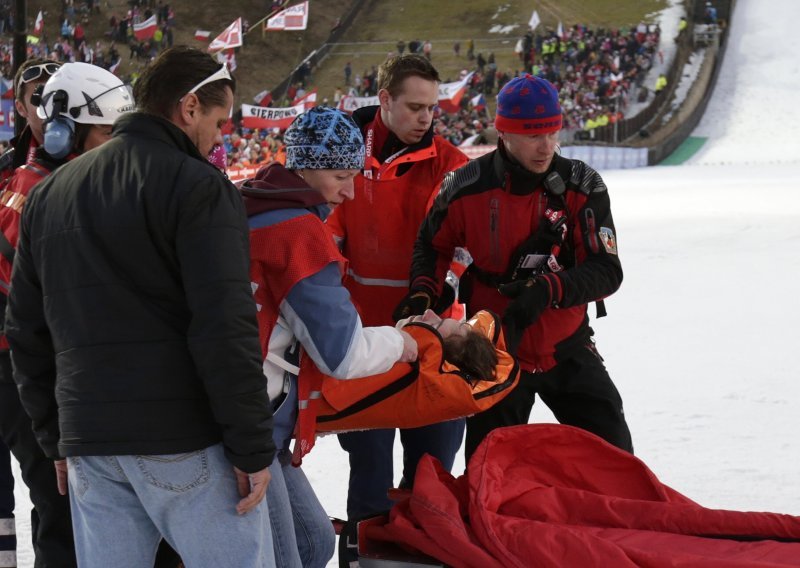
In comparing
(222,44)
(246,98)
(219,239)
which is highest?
(219,239)

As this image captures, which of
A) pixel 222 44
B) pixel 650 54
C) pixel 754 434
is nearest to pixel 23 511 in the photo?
pixel 754 434

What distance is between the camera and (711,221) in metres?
13.2

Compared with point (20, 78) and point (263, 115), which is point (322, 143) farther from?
point (263, 115)

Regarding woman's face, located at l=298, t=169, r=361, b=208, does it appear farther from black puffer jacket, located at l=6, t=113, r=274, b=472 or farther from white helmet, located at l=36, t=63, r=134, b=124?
white helmet, located at l=36, t=63, r=134, b=124

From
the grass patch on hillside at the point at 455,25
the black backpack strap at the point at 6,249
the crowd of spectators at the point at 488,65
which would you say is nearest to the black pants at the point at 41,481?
the black backpack strap at the point at 6,249

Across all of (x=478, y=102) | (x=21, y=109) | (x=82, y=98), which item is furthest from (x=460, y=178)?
(x=478, y=102)

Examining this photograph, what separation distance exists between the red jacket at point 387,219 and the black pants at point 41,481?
4.24 ft

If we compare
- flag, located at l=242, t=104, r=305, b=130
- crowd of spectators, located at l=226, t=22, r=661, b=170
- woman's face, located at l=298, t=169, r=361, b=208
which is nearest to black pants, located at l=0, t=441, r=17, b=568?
woman's face, located at l=298, t=169, r=361, b=208

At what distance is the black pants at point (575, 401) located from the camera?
12.1 ft

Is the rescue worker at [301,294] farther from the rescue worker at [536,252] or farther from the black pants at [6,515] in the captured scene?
the black pants at [6,515]

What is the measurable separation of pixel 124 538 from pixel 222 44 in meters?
30.5

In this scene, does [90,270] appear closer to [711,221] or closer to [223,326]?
[223,326]

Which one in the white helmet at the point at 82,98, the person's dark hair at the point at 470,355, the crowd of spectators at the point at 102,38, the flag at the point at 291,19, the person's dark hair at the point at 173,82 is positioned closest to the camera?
the person's dark hair at the point at 173,82

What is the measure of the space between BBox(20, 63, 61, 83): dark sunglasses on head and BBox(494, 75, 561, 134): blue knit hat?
4.87 ft
